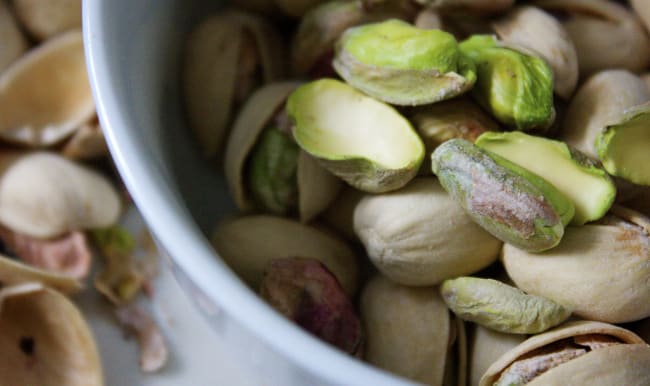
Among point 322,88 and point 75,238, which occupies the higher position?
point 322,88

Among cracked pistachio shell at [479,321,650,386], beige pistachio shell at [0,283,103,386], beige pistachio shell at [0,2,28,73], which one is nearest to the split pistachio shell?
beige pistachio shell at [0,2,28,73]

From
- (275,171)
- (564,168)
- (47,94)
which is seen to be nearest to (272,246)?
(275,171)

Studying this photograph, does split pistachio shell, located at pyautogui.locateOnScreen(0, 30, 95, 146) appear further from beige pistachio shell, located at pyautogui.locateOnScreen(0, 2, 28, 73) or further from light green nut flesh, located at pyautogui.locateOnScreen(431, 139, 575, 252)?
light green nut flesh, located at pyautogui.locateOnScreen(431, 139, 575, 252)

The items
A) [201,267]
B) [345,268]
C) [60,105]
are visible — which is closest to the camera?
[201,267]

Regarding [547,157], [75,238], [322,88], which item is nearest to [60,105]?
[75,238]

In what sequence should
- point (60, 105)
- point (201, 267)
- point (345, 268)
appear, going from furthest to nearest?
point (60, 105) → point (345, 268) → point (201, 267)

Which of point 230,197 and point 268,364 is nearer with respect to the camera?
point 268,364

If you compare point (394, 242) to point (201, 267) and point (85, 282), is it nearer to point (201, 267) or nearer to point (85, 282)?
point (201, 267)
